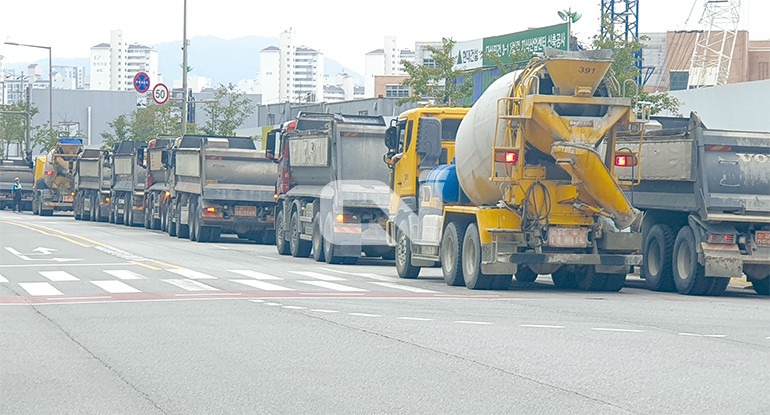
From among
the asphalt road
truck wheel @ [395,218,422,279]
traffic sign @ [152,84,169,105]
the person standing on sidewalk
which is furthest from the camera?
the person standing on sidewalk

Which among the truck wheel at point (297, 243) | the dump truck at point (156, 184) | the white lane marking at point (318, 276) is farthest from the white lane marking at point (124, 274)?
the dump truck at point (156, 184)

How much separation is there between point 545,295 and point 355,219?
28.5 ft

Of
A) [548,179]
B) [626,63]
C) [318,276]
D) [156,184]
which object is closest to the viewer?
[548,179]

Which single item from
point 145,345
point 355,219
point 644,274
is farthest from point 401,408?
point 355,219

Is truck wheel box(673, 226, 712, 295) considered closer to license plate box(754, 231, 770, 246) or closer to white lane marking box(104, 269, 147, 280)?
license plate box(754, 231, 770, 246)

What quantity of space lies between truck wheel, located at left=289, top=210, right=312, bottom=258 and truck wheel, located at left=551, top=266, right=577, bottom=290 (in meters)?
9.82

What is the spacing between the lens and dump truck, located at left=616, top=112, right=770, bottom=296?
68.5ft

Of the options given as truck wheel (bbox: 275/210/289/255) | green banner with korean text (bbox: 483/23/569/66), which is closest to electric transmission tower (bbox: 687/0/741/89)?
green banner with korean text (bbox: 483/23/569/66)

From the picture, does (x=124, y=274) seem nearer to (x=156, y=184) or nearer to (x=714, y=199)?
(x=714, y=199)

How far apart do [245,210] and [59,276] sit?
15.1 m

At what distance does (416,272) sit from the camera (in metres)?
24.3

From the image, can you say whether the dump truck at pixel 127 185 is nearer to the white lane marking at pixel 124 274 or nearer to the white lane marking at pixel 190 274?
the white lane marking at pixel 190 274

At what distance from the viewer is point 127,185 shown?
54156mm

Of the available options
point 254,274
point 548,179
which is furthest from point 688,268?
point 254,274
